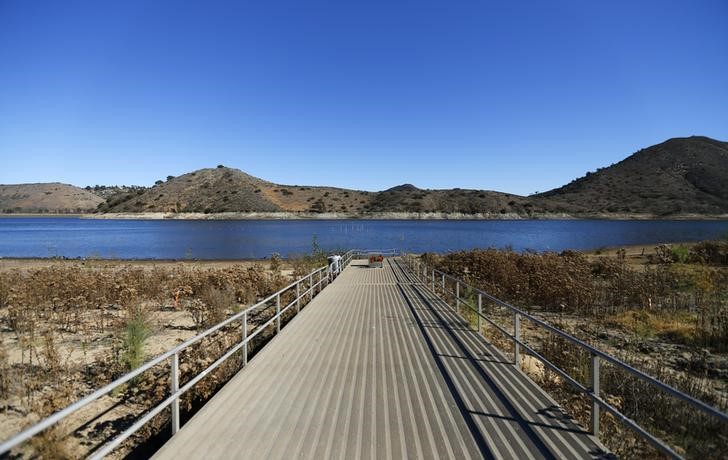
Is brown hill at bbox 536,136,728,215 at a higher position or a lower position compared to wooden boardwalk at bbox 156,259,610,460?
higher

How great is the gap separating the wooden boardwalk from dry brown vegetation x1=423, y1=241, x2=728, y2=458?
2.64 ft

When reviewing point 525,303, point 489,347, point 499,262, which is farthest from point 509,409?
point 499,262

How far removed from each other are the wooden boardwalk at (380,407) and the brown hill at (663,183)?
144 metres

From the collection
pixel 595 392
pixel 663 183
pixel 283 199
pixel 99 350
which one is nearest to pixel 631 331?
pixel 595 392

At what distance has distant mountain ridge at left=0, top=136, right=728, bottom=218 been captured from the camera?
133625mm

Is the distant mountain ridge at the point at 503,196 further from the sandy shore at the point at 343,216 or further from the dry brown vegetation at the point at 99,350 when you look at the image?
the dry brown vegetation at the point at 99,350

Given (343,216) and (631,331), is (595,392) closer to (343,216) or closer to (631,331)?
(631,331)

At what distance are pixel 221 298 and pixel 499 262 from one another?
11640mm

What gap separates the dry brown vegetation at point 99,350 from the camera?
5.01 m

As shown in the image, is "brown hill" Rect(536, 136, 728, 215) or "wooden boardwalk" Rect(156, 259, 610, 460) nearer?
"wooden boardwalk" Rect(156, 259, 610, 460)

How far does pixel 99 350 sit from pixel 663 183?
172 m

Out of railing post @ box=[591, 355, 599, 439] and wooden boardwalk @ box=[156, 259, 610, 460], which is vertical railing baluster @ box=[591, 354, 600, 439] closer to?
railing post @ box=[591, 355, 599, 439]

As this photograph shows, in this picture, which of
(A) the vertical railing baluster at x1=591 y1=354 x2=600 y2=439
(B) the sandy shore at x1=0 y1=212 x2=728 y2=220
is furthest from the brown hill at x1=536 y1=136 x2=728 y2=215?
(A) the vertical railing baluster at x1=591 y1=354 x2=600 y2=439

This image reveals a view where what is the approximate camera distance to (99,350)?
26.5 feet
